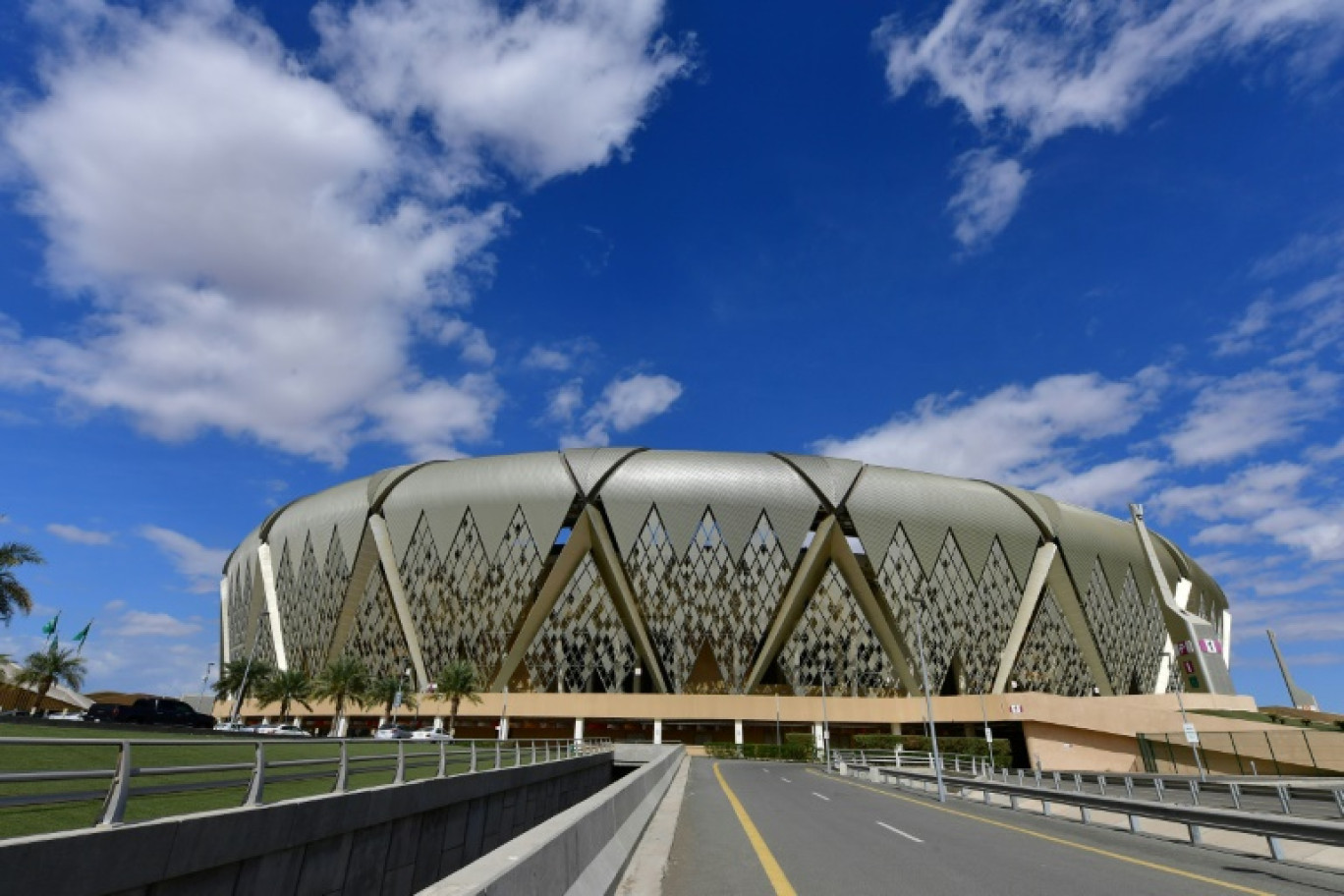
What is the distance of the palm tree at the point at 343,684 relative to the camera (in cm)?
6756

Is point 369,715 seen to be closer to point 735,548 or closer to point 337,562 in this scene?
point 337,562

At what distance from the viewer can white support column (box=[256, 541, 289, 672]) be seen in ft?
273

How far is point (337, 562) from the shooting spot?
7838cm

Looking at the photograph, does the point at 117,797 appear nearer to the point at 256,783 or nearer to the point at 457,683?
the point at 256,783

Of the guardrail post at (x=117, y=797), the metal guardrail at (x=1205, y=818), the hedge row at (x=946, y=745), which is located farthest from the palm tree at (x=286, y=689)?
the guardrail post at (x=117, y=797)

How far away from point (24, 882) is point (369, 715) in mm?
81088

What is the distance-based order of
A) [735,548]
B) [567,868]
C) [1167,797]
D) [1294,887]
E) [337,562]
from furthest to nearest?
[337,562]
[735,548]
[1167,797]
[1294,887]
[567,868]

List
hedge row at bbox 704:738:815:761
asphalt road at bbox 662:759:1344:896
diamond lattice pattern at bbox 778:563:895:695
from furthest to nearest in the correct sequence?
diamond lattice pattern at bbox 778:563:895:695
hedge row at bbox 704:738:815:761
asphalt road at bbox 662:759:1344:896

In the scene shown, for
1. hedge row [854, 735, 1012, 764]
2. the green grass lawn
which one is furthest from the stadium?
the green grass lawn

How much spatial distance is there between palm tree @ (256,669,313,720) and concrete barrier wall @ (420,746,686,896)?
7299 centimetres

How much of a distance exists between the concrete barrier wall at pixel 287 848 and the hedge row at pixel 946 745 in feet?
148

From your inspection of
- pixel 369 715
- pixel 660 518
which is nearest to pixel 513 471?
pixel 660 518

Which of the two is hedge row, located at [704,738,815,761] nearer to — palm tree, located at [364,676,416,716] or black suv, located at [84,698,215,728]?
palm tree, located at [364,676,416,716]

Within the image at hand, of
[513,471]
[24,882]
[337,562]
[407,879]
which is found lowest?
[407,879]
